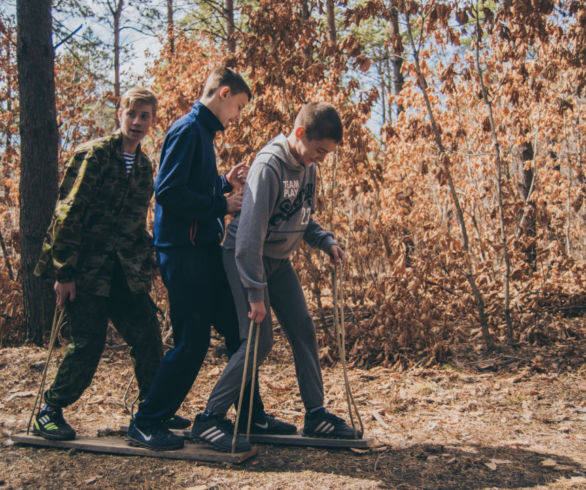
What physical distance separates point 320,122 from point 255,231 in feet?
2.30

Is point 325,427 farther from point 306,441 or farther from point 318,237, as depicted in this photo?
point 318,237

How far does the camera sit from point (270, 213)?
3002 millimetres

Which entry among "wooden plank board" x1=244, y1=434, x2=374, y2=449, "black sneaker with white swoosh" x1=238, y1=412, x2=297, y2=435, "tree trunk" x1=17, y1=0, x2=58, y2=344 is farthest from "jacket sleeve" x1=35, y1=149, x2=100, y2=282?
"tree trunk" x1=17, y1=0, x2=58, y2=344

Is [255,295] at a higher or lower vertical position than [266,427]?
higher

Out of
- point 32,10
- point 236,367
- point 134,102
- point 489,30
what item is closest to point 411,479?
point 236,367

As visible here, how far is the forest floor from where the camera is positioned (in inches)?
112

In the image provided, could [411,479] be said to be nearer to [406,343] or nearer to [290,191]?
[290,191]

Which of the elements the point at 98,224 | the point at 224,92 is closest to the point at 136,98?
the point at 224,92

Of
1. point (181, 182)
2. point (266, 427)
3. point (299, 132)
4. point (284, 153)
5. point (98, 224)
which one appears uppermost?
point (299, 132)

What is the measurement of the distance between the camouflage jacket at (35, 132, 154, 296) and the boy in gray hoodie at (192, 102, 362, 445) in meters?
0.63

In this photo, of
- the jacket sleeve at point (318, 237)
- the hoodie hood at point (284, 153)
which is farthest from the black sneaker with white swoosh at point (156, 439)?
the hoodie hood at point (284, 153)

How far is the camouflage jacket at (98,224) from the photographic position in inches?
125

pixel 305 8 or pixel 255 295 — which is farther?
pixel 305 8

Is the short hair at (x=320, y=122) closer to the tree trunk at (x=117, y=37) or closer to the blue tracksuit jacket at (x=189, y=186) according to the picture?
the blue tracksuit jacket at (x=189, y=186)
